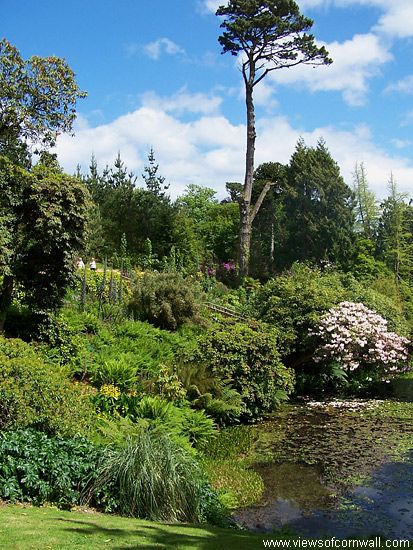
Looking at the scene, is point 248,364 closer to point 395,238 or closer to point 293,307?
point 293,307

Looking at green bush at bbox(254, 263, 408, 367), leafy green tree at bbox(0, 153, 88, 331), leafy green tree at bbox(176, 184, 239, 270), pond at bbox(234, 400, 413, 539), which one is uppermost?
leafy green tree at bbox(176, 184, 239, 270)

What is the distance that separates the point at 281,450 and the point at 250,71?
21.0m

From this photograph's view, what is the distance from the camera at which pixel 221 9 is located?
25.6 metres

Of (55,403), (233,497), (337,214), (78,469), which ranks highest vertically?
(337,214)

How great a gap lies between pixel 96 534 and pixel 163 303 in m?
11.3

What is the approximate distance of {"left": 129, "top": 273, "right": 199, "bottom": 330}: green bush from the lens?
15.9 meters

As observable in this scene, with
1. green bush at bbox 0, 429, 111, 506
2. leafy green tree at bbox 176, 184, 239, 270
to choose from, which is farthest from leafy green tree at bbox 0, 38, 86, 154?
leafy green tree at bbox 176, 184, 239, 270

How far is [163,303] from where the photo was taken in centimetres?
1584

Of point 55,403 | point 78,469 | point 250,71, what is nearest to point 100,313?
point 55,403

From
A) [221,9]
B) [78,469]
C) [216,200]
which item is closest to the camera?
[78,469]

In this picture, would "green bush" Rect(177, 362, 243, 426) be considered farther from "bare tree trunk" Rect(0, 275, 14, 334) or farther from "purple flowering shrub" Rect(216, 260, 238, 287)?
"purple flowering shrub" Rect(216, 260, 238, 287)

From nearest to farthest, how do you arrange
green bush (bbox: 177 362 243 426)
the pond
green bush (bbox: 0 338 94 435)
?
green bush (bbox: 0 338 94 435)
the pond
green bush (bbox: 177 362 243 426)

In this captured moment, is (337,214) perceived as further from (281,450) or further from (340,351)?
(281,450)

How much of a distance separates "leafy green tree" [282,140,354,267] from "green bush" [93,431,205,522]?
96.0ft
